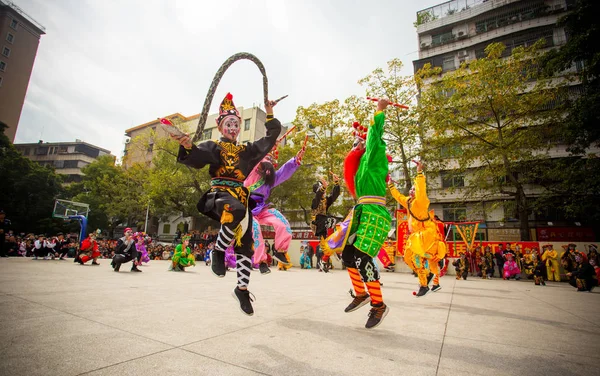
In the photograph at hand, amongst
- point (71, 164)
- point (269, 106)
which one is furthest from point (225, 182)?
point (71, 164)

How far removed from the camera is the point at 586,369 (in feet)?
6.89

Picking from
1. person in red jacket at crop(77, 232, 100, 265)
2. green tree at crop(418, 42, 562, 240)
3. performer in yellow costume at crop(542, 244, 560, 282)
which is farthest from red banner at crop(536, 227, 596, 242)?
person in red jacket at crop(77, 232, 100, 265)

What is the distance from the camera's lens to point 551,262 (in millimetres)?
13703

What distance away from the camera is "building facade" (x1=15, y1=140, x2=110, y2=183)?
50.3 m

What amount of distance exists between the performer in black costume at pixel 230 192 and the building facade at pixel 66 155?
59304 mm

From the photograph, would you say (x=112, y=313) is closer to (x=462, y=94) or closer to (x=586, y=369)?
(x=586, y=369)

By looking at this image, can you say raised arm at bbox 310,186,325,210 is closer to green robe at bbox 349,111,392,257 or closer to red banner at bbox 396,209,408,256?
green robe at bbox 349,111,392,257

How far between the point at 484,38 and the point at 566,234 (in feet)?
62.7

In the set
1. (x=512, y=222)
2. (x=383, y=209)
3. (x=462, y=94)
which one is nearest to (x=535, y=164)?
(x=462, y=94)

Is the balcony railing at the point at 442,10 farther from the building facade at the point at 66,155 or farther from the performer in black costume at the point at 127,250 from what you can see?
the building facade at the point at 66,155

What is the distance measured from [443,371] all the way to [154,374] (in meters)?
1.91

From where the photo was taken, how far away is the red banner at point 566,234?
69.7 ft

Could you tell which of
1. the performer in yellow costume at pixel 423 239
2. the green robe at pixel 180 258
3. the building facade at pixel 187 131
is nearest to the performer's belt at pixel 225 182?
the performer in yellow costume at pixel 423 239

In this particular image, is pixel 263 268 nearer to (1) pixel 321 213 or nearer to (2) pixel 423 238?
(1) pixel 321 213
